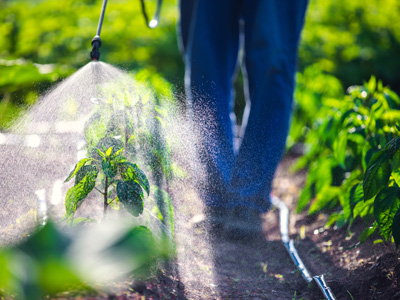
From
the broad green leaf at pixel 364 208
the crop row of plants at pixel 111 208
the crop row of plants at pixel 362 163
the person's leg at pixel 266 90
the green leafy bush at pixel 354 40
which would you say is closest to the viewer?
the crop row of plants at pixel 111 208

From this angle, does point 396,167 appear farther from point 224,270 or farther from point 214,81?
point 214,81

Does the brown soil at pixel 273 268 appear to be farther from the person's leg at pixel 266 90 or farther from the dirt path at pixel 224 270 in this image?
the person's leg at pixel 266 90

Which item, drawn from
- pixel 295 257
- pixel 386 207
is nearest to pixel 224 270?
pixel 295 257

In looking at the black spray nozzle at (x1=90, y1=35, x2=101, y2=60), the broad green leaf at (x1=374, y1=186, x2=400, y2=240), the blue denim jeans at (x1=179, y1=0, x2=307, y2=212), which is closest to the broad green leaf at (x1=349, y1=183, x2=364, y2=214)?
the broad green leaf at (x1=374, y1=186, x2=400, y2=240)

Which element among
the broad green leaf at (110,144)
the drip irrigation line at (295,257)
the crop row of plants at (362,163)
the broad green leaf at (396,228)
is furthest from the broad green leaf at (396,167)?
the broad green leaf at (110,144)

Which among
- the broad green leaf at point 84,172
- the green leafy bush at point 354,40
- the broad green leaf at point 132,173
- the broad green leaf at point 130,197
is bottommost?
the broad green leaf at point 130,197

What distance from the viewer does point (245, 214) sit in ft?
6.15

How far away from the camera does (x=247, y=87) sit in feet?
7.59

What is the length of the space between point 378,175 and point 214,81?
1073mm

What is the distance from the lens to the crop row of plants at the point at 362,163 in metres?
1.27

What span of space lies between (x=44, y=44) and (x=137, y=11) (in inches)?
47.0

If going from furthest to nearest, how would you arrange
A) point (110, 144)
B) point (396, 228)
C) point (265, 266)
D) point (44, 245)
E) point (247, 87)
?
point (247, 87)
point (265, 266)
point (110, 144)
point (396, 228)
point (44, 245)

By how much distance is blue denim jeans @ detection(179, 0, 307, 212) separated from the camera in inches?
75.0

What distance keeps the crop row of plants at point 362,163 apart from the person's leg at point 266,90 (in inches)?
8.6
